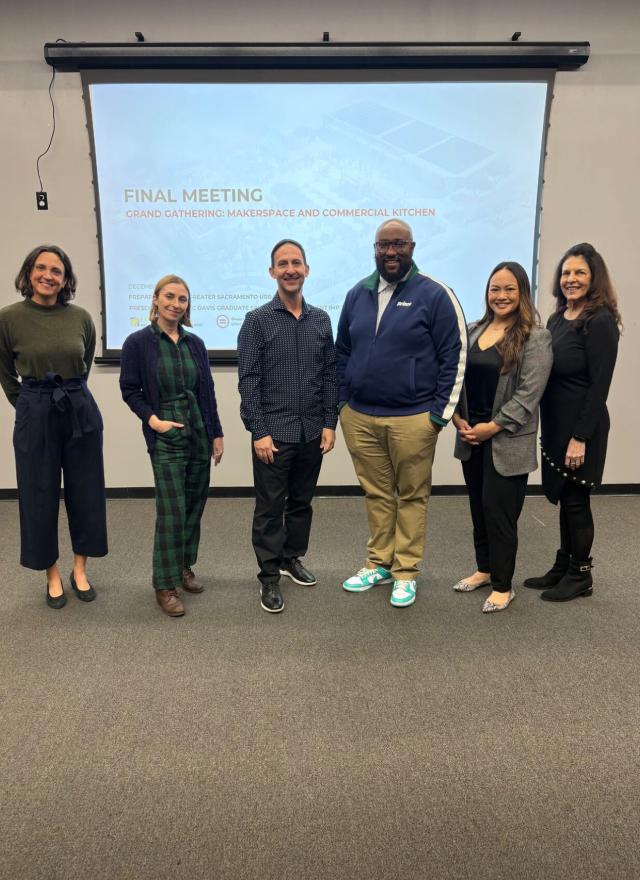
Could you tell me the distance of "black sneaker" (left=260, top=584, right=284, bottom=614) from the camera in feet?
7.53

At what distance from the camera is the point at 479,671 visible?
75.4 inches

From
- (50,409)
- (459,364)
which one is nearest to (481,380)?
(459,364)

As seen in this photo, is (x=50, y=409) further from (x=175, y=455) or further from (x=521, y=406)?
(x=521, y=406)

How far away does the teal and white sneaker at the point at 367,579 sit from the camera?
8.11 ft

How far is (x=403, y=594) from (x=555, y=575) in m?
0.72

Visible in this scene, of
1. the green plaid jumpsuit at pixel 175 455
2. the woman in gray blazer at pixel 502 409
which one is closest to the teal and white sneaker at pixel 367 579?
the woman in gray blazer at pixel 502 409

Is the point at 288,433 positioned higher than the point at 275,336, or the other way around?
the point at 275,336

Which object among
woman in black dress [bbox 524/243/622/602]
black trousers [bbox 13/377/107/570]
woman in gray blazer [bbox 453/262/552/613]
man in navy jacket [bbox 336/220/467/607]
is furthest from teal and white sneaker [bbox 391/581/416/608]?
black trousers [bbox 13/377/107/570]

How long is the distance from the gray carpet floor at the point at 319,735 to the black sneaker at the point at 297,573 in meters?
0.05

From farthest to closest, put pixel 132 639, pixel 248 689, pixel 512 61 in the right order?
1. pixel 512 61
2. pixel 132 639
3. pixel 248 689

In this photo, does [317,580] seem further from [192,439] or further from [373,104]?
[373,104]

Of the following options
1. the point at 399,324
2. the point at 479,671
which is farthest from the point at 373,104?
the point at 479,671

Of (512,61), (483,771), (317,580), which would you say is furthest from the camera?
(512,61)

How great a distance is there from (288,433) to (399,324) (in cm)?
61
